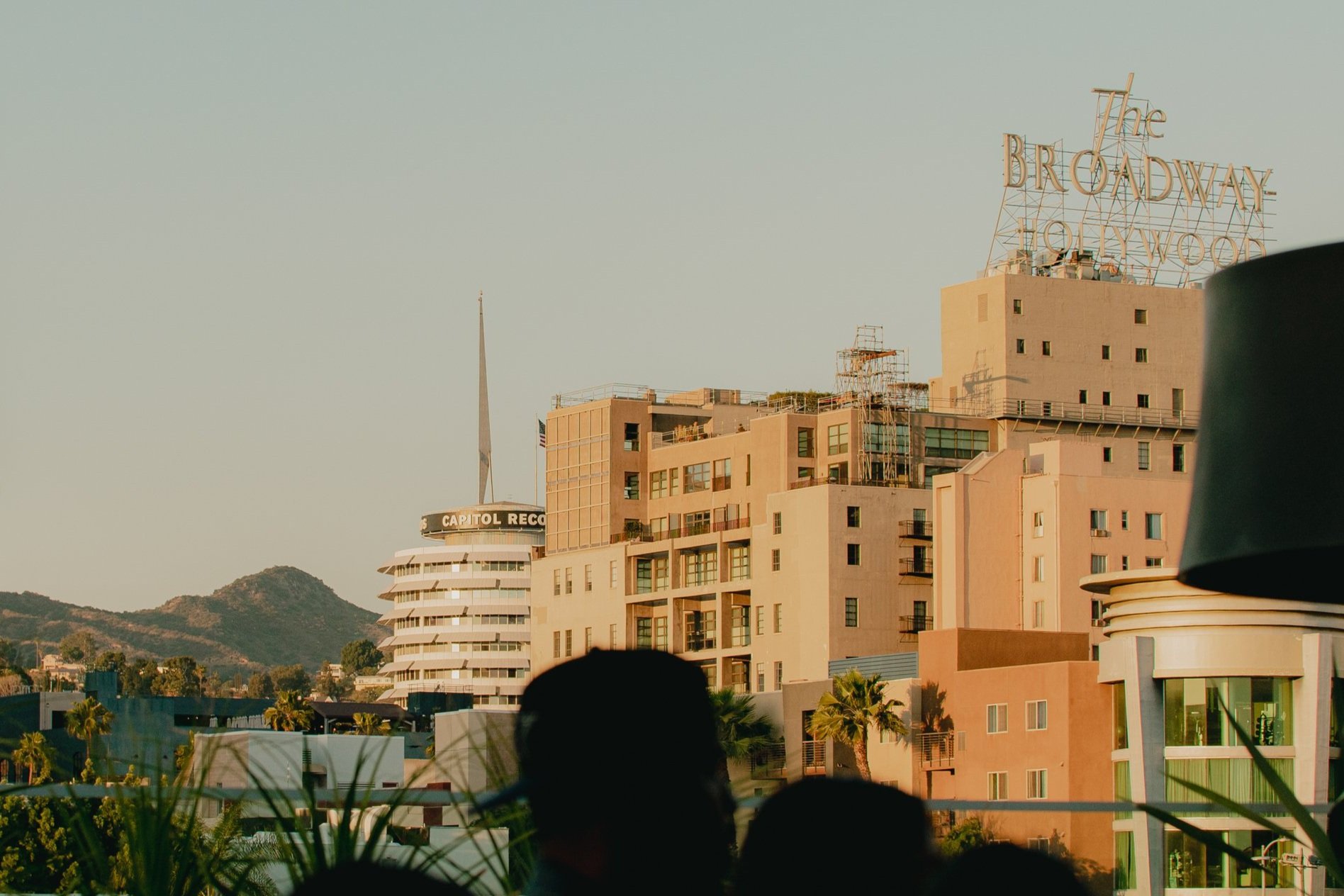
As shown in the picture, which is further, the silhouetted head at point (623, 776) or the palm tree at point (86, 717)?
the palm tree at point (86, 717)

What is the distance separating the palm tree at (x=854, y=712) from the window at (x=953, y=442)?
18.5 m

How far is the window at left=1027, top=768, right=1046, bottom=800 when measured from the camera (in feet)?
222

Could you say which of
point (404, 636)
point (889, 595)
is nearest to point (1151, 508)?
point (889, 595)

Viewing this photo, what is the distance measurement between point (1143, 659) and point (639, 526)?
45.2 meters

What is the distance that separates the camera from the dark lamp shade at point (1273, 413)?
283 cm

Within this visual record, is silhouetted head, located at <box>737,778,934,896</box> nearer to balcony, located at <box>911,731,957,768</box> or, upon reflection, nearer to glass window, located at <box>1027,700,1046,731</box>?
glass window, located at <box>1027,700,1046,731</box>

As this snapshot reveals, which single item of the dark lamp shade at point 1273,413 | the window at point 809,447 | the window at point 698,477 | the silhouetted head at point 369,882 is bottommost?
the silhouetted head at point 369,882

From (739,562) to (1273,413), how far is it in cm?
9529

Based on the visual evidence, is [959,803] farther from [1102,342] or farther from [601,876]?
[1102,342]

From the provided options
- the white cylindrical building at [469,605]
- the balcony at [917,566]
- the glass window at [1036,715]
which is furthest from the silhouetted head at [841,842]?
the white cylindrical building at [469,605]

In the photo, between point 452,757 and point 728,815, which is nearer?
point 728,815

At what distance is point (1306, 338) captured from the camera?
2.86 meters

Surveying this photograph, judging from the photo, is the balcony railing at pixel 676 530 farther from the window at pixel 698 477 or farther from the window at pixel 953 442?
the window at pixel 953 442

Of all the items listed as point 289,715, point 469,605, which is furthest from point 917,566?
point 469,605
